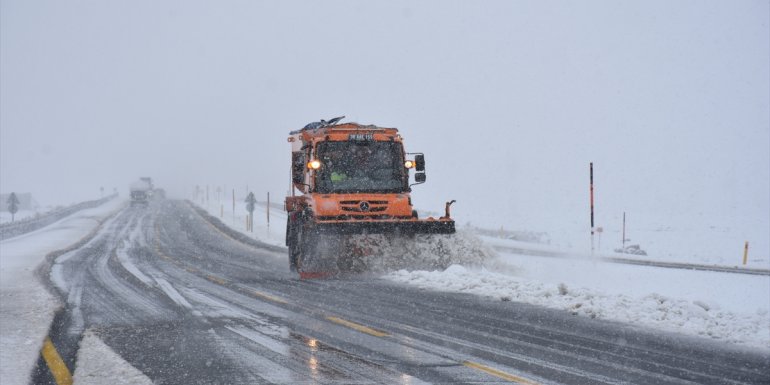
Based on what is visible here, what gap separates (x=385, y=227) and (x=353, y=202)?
907 millimetres

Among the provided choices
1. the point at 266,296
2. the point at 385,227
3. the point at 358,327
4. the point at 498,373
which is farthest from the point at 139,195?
the point at 498,373

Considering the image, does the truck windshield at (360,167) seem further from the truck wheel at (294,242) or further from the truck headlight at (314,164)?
the truck wheel at (294,242)

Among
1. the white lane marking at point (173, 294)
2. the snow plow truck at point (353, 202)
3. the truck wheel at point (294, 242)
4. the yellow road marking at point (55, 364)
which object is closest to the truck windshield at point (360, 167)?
the snow plow truck at point (353, 202)

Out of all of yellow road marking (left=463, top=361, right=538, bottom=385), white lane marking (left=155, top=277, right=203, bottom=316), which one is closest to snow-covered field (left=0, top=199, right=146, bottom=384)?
white lane marking (left=155, top=277, right=203, bottom=316)

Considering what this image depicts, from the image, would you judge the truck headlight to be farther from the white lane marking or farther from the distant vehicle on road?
the distant vehicle on road

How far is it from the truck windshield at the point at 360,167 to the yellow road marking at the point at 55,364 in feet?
26.6

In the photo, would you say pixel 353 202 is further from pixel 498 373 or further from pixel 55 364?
pixel 498 373

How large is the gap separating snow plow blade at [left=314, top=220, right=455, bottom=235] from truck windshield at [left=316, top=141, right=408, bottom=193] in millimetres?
1033

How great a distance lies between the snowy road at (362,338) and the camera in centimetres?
615

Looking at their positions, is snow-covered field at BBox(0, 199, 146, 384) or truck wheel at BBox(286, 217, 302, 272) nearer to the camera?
snow-covered field at BBox(0, 199, 146, 384)

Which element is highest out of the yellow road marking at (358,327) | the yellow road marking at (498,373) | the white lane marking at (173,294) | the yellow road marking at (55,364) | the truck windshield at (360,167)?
the truck windshield at (360,167)

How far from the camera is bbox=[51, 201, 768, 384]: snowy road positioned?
242 inches

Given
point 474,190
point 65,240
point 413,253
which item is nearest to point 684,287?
point 413,253

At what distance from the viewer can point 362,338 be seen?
782cm
